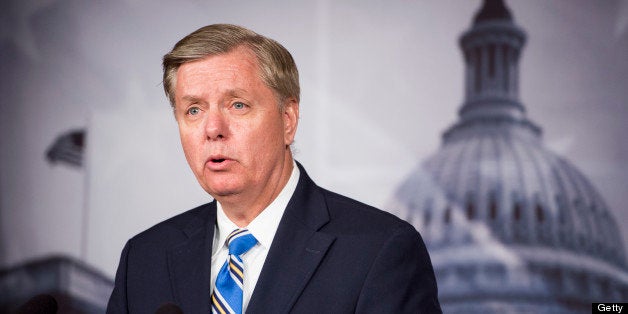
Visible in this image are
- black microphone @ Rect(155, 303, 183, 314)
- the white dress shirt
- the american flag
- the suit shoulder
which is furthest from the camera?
the american flag

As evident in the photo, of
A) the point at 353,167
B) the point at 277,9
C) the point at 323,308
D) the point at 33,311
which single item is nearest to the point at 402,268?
the point at 323,308

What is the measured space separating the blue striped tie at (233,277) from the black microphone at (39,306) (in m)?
0.39

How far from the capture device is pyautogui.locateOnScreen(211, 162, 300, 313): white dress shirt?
64.1 inches

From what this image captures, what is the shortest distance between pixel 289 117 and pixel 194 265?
15.1 inches

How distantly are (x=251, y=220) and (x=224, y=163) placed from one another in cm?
19

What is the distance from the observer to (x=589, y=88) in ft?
16.3

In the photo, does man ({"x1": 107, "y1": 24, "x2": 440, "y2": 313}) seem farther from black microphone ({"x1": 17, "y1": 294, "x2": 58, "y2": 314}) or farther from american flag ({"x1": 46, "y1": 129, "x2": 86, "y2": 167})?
american flag ({"x1": 46, "y1": 129, "x2": 86, "y2": 167})

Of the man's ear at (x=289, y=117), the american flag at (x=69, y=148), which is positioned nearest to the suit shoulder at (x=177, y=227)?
the man's ear at (x=289, y=117)

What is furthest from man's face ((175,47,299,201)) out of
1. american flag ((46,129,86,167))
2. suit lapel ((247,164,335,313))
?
american flag ((46,129,86,167))

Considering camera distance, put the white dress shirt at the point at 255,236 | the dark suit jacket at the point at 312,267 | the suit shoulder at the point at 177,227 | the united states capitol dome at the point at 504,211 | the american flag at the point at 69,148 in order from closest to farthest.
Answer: the dark suit jacket at the point at 312,267 < the white dress shirt at the point at 255,236 < the suit shoulder at the point at 177,227 < the united states capitol dome at the point at 504,211 < the american flag at the point at 69,148

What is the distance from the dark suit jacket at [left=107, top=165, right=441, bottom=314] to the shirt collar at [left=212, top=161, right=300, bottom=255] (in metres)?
0.02

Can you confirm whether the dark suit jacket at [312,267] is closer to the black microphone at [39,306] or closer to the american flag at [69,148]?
the black microphone at [39,306]

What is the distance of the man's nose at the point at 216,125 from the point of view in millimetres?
1526

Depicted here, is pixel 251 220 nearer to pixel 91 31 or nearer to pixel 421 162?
pixel 421 162
